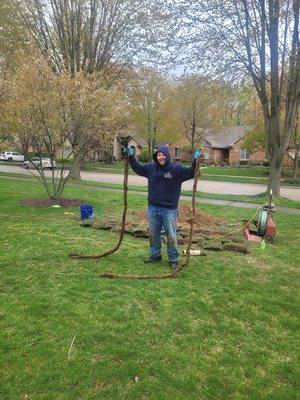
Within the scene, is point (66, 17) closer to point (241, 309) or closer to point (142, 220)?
point (142, 220)

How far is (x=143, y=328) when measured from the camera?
4.36 meters

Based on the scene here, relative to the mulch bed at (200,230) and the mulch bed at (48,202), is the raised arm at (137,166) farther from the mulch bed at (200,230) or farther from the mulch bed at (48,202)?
the mulch bed at (48,202)

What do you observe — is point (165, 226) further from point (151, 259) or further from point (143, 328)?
point (143, 328)

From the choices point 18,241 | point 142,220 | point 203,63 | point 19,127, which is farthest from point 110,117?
point 18,241

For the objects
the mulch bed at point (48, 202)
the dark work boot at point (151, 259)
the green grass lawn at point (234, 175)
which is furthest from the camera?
the green grass lawn at point (234, 175)

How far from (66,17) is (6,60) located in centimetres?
526

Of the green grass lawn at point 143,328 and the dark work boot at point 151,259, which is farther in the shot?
the dark work boot at point 151,259

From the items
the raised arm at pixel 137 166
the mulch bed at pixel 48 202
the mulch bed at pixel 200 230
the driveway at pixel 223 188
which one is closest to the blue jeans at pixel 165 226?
the raised arm at pixel 137 166

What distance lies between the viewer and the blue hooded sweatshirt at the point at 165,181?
626cm

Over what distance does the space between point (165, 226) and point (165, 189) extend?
25.4 inches

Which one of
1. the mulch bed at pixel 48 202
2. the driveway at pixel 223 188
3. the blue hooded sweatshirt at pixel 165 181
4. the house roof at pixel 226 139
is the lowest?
the driveway at pixel 223 188

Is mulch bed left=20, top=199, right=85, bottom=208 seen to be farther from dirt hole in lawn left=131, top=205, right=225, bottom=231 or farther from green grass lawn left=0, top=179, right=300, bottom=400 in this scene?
green grass lawn left=0, top=179, right=300, bottom=400

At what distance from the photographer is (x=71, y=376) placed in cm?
342

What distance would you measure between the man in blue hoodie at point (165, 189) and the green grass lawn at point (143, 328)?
2.35ft
